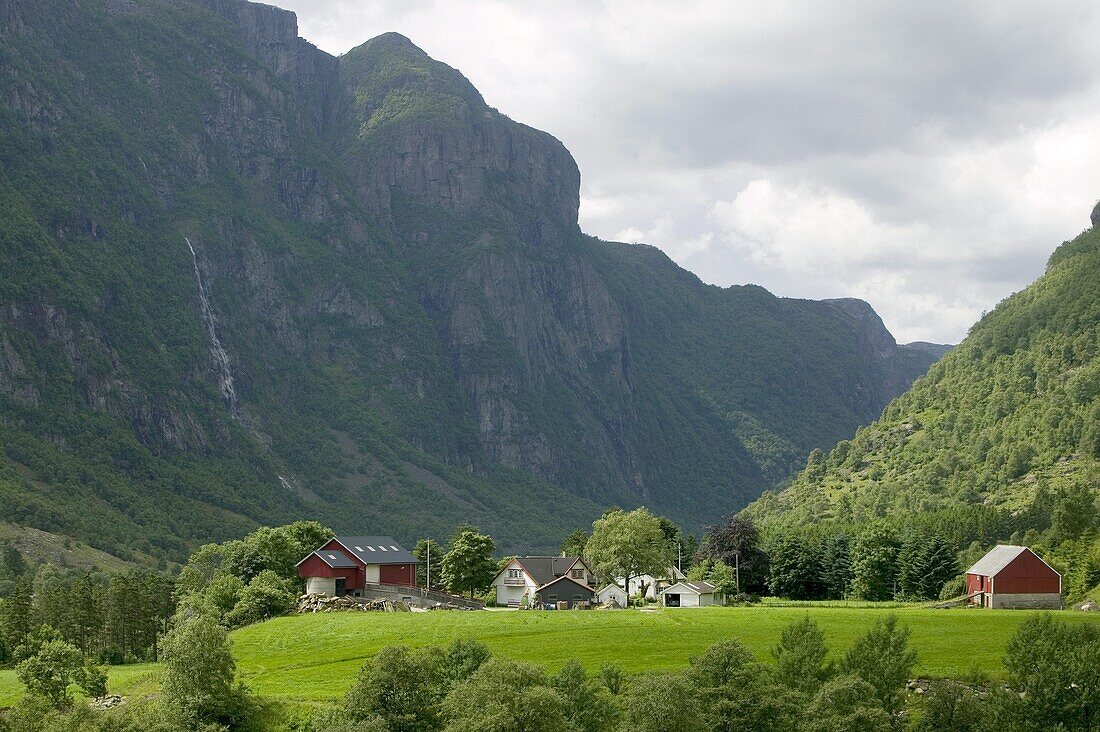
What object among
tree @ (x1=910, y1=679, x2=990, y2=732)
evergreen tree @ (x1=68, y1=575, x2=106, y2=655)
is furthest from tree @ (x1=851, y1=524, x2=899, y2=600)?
evergreen tree @ (x1=68, y1=575, x2=106, y2=655)

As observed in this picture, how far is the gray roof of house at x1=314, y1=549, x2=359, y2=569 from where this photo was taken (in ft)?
367

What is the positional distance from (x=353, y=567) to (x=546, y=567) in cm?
2444

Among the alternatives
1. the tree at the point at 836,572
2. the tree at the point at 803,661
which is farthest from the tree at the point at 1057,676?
the tree at the point at 836,572

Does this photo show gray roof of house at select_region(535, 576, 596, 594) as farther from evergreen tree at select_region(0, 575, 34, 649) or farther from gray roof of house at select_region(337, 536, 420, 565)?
evergreen tree at select_region(0, 575, 34, 649)

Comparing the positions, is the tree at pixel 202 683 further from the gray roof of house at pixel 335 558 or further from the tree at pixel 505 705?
the gray roof of house at pixel 335 558

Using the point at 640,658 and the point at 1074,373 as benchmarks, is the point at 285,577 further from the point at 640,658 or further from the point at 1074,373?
the point at 1074,373

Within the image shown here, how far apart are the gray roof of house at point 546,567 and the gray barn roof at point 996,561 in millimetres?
40084

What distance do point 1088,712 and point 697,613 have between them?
42313 mm

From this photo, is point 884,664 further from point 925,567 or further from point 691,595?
point 925,567

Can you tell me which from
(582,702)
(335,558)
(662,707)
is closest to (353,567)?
(335,558)

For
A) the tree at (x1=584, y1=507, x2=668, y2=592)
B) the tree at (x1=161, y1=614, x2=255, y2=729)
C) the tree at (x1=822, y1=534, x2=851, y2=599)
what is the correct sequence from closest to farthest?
the tree at (x1=161, y1=614, x2=255, y2=729) < the tree at (x1=584, y1=507, x2=668, y2=592) < the tree at (x1=822, y1=534, x2=851, y2=599)

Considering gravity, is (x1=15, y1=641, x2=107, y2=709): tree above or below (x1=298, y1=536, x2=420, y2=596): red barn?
below

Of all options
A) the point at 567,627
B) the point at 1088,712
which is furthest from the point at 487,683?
the point at 567,627

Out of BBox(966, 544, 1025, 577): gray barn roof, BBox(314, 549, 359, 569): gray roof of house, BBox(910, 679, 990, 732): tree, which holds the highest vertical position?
BBox(314, 549, 359, 569): gray roof of house
